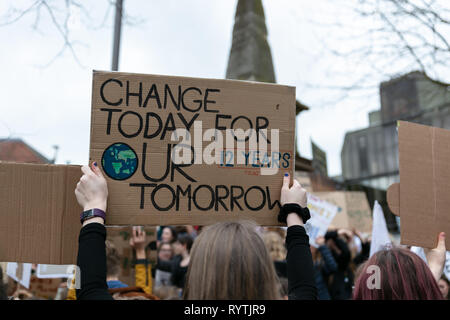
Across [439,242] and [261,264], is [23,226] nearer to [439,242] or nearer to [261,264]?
[261,264]

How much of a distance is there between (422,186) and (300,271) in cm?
124

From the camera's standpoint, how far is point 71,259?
1.86 m

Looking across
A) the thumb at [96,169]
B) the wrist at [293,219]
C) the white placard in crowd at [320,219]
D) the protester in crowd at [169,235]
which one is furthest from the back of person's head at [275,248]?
the thumb at [96,169]

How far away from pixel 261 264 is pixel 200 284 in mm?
204

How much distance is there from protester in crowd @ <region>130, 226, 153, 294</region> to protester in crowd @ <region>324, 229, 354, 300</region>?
227 centimetres

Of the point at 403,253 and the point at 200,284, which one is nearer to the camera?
the point at 200,284

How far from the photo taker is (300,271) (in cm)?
148

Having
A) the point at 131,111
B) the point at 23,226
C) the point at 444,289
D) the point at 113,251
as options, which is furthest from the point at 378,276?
the point at 444,289

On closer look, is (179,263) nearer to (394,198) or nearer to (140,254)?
(140,254)

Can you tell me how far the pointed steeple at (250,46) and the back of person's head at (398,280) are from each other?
8.66 m

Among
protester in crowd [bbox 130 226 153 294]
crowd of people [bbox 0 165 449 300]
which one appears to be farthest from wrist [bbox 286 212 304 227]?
protester in crowd [bbox 130 226 153 294]

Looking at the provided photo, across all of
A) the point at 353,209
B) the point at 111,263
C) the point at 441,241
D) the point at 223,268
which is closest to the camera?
the point at 223,268

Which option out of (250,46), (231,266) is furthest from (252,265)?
(250,46)
